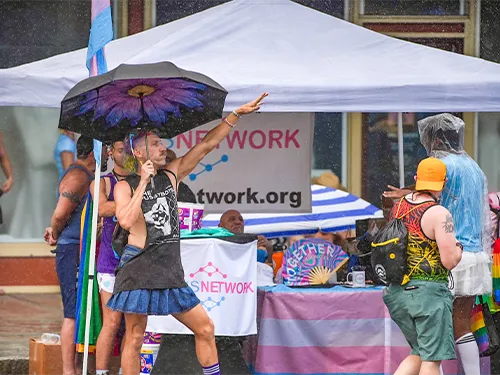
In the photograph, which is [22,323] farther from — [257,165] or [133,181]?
[133,181]

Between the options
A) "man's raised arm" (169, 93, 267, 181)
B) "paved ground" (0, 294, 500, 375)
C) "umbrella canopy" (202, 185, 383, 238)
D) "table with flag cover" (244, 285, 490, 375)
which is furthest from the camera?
"umbrella canopy" (202, 185, 383, 238)

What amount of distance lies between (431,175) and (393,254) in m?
0.51

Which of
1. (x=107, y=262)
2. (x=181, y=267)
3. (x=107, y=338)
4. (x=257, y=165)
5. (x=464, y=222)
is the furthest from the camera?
(x=257, y=165)

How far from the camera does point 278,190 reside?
9797 mm

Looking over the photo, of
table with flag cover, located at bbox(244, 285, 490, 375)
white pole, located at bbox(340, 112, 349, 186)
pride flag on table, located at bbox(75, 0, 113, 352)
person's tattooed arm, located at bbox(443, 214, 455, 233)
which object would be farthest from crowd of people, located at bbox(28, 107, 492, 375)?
white pole, located at bbox(340, 112, 349, 186)

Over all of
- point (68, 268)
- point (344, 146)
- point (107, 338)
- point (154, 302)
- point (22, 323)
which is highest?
point (344, 146)

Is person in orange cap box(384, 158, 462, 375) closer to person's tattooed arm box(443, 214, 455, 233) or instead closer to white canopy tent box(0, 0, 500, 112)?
person's tattooed arm box(443, 214, 455, 233)

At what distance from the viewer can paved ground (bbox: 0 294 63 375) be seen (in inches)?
360

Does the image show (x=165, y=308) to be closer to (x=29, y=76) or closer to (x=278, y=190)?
(x=29, y=76)

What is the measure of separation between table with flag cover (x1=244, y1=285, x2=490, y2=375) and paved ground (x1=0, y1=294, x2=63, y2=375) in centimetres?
205

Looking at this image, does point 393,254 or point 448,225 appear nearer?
point 448,225

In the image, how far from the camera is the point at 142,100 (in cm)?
752

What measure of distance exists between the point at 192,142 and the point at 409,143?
4.40 meters

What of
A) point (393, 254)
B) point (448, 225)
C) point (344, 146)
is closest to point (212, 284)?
point (393, 254)
